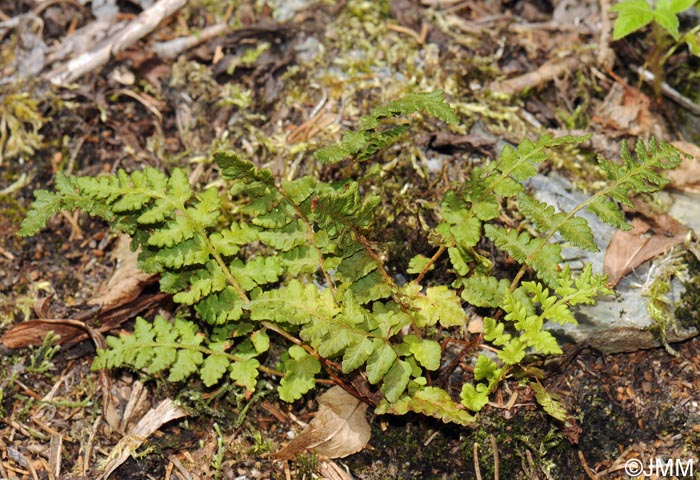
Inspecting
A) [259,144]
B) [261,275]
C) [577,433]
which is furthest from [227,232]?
[577,433]

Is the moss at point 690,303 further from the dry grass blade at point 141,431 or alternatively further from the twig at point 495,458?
the dry grass blade at point 141,431

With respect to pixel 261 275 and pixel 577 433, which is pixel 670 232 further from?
pixel 261 275

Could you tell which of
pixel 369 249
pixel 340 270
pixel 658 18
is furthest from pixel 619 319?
pixel 658 18

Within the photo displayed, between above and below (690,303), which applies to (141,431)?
above

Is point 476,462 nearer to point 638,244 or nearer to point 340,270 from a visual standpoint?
point 340,270

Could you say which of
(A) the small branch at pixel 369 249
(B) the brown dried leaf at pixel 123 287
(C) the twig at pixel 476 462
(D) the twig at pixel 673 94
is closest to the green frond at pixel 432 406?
(C) the twig at pixel 476 462

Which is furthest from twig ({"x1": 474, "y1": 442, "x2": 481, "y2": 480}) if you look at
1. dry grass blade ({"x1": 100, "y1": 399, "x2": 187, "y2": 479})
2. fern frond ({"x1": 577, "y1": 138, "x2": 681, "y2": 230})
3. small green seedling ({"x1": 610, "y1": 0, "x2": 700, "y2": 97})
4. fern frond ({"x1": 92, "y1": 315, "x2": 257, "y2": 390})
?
small green seedling ({"x1": 610, "y1": 0, "x2": 700, "y2": 97})
